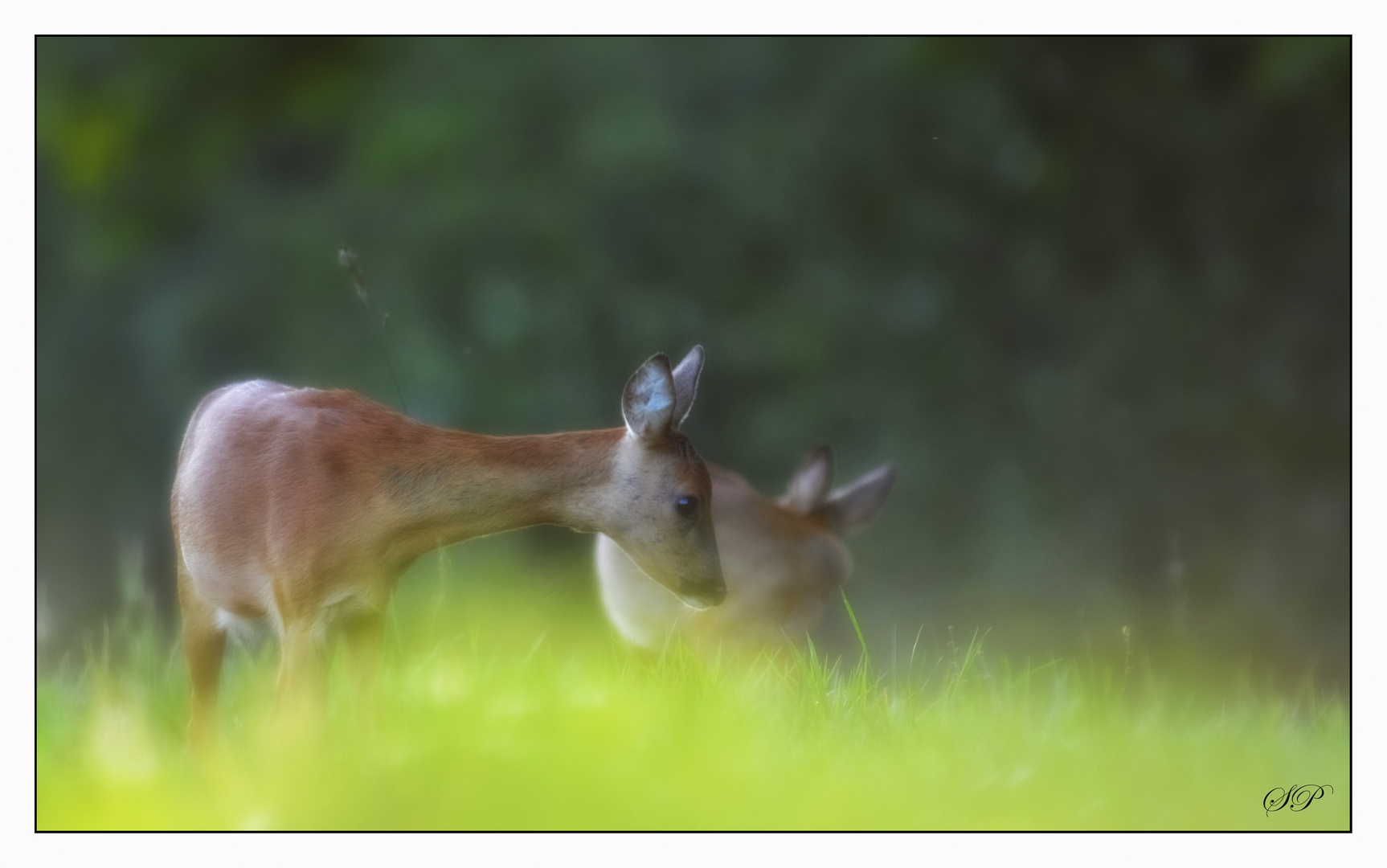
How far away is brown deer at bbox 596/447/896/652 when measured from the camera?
2.90m

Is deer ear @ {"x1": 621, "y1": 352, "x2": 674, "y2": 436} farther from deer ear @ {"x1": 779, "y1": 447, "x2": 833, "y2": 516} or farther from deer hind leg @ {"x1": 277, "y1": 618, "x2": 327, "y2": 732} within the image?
deer ear @ {"x1": 779, "y1": 447, "x2": 833, "y2": 516}

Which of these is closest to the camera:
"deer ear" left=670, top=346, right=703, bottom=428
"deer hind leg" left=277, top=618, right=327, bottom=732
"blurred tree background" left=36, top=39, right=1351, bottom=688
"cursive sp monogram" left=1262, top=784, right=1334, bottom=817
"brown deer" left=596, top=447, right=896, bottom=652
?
"deer hind leg" left=277, top=618, right=327, bottom=732

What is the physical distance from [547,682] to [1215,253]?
339 cm

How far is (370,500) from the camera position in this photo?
224 cm

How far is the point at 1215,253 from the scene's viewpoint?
502 cm

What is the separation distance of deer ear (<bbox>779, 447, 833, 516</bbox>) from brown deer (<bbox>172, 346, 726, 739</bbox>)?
1.07 meters

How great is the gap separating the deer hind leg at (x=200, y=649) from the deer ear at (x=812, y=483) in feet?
4.77

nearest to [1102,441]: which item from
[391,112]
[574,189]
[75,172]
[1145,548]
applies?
[1145,548]

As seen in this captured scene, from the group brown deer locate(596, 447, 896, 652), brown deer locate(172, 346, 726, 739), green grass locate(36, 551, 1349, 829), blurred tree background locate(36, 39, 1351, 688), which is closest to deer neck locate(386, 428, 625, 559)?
brown deer locate(172, 346, 726, 739)

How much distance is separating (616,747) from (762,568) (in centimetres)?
82

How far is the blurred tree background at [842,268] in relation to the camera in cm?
465

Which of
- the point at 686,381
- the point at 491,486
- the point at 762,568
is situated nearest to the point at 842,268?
the point at 762,568

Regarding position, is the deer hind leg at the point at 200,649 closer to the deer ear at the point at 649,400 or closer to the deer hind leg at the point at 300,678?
the deer hind leg at the point at 300,678

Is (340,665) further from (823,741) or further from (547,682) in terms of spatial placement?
(823,741)
